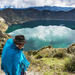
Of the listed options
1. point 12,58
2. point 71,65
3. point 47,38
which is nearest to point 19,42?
point 12,58

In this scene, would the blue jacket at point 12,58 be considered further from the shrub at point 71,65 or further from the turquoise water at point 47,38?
the turquoise water at point 47,38

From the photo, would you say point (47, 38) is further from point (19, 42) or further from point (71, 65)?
point (19, 42)

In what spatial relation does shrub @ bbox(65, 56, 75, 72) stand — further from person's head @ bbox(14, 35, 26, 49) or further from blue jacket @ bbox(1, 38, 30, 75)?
person's head @ bbox(14, 35, 26, 49)

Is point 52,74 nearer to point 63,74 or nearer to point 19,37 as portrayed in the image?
point 63,74

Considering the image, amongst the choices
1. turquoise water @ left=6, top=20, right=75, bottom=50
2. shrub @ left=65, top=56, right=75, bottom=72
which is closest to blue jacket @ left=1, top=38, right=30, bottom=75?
shrub @ left=65, top=56, right=75, bottom=72

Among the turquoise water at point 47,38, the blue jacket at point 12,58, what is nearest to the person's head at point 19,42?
the blue jacket at point 12,58

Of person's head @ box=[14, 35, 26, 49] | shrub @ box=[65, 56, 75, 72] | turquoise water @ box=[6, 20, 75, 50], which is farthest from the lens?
turquoise water @ box=[6, 20, 75, 50]

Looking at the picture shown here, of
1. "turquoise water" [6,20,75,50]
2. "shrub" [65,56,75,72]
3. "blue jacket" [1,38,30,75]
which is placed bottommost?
"turquoise water" [6,20,75,50]

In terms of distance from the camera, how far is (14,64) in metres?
3.07

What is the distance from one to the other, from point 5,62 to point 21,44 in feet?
1.57

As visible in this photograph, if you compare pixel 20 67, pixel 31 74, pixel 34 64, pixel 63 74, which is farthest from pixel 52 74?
pixel 20 67

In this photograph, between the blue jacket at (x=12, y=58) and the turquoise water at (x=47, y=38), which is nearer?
the blue jacket at (x=12, y=58)

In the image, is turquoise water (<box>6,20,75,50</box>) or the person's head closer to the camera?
the person's head

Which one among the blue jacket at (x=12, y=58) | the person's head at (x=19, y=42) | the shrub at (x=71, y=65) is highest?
the person's head at (x=19, y=42)
